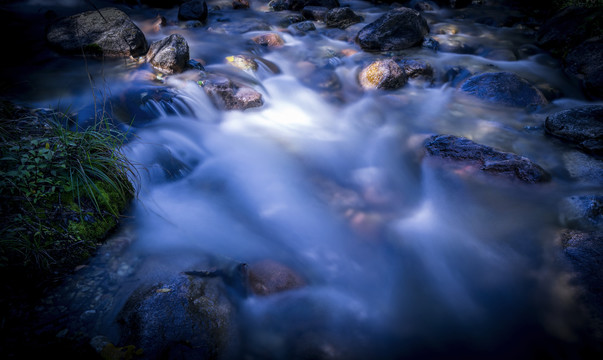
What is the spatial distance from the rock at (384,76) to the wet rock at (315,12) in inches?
199

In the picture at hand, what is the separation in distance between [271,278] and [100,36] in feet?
24.6

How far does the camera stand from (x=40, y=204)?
2625mm

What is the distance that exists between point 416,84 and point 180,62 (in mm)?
5634

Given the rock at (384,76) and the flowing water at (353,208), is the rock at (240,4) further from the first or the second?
the rock at (384,76)

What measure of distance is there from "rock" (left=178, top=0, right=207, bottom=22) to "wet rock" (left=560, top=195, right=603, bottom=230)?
1128 centimetres

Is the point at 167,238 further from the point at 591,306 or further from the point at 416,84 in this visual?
the point at 416,84

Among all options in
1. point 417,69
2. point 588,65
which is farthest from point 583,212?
point 588,65

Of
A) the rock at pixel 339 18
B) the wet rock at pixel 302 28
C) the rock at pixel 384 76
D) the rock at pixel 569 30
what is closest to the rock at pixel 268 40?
the wet rock at pixel 302 28

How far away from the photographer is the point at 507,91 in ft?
20.1

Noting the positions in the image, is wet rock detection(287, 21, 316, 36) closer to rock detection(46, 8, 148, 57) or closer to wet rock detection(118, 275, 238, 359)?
rock detection(46, 8, 148, 57)

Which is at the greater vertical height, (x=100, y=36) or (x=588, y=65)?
(x=588, y=65)

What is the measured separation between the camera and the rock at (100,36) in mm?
6730

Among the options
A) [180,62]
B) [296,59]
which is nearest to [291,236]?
[180,62]

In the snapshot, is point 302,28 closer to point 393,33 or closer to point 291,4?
point 291,4
